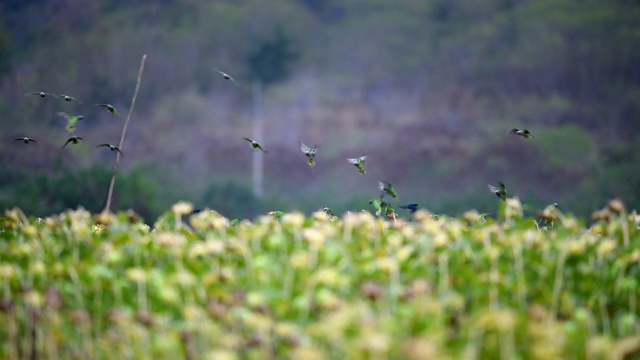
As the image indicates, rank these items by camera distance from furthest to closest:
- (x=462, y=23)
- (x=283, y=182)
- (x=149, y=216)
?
(x=462, y=23), (x=283, y=182), (x=149, y=216)

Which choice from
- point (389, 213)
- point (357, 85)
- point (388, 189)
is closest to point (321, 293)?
point (388, 189)

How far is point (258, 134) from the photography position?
47.3 m

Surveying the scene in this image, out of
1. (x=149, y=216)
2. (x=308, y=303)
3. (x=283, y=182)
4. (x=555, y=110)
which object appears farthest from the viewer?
(x=555, y=110)

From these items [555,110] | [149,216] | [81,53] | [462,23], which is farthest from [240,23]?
[149,216]

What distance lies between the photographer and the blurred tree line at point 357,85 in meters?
43.7

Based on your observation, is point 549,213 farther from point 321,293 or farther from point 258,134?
point 258,134

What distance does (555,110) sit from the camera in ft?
154

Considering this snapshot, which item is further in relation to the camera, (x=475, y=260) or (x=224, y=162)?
(x=224, y=162)

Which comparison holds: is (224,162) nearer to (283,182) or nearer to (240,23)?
(283,182)

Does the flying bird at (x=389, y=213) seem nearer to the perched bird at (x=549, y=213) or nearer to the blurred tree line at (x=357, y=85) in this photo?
the perched bird at (x=549, y=213)

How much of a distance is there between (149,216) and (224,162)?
16.6 meters

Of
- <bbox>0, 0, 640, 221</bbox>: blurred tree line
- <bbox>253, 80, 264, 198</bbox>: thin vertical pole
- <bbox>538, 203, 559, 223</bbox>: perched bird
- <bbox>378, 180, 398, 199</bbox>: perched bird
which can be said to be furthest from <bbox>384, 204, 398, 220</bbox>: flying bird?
<bbox>253, 80, 264, 198</bbox>: thin vertical pole

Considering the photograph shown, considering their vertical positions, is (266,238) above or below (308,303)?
above

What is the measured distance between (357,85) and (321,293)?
47431 millimetres
